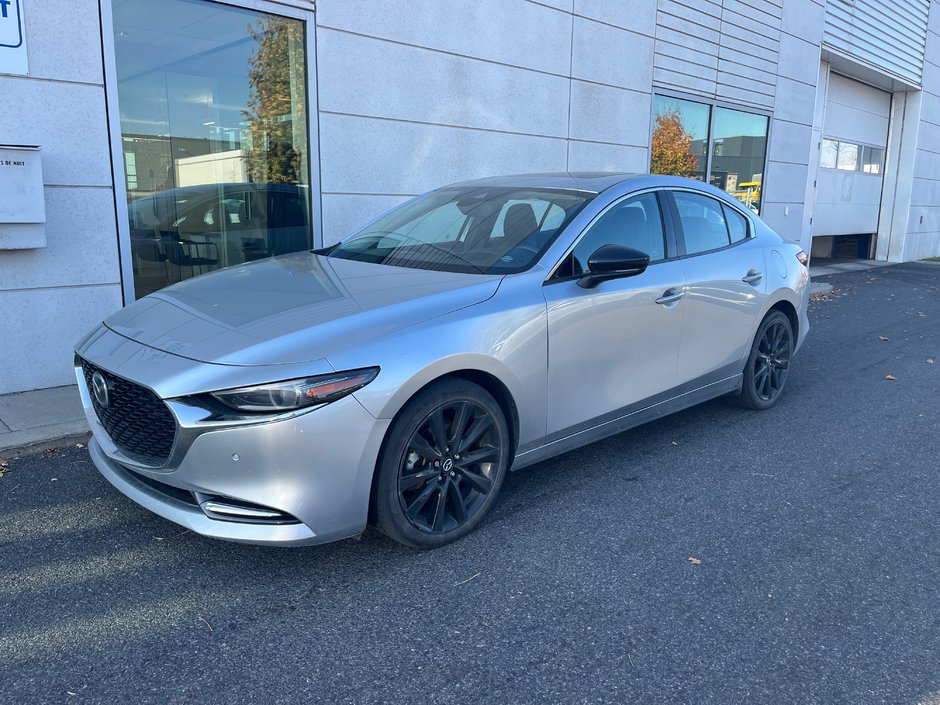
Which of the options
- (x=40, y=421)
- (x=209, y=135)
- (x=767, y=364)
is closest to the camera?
(x=40, y=421)

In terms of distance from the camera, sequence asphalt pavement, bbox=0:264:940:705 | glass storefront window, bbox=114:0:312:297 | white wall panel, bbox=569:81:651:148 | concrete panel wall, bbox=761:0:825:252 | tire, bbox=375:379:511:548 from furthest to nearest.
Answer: concrete panel wall, bbox=761:0:825:252
white wall panel, bbox=569:81:651:148
glass storefront window, bbox=114:0:312:297
tire, bbox=375:379:511:548
asphalt pavement, bbox=0:264:940:705

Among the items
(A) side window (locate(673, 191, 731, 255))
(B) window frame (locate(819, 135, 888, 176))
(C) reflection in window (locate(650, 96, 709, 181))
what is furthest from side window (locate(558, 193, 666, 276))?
(B) window frame (locate(819, 135, 888, 176))

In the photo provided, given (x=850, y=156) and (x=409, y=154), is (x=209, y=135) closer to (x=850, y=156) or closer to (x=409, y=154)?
(x=409, y=154)

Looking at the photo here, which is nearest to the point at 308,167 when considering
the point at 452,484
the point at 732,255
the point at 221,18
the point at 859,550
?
the point at 221,18

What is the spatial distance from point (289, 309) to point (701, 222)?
9.48 feet

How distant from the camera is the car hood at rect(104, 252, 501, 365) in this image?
296 centimetres

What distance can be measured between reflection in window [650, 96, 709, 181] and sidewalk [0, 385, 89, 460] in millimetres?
8886

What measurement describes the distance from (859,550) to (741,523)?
1.71 feet

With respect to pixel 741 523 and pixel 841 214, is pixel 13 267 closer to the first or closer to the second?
pixel 741 523

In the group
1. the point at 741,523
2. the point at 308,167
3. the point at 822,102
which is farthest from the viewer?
the point at 822,102

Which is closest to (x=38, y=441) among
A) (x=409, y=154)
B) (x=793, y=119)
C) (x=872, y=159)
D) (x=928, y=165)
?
(x=409, y=154)

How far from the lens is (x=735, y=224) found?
17.4 feet

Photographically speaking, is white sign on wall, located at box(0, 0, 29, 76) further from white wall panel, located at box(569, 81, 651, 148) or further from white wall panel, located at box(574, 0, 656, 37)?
white wall panel, located at box(574, 0, 656, 37)

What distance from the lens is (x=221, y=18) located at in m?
6.70
